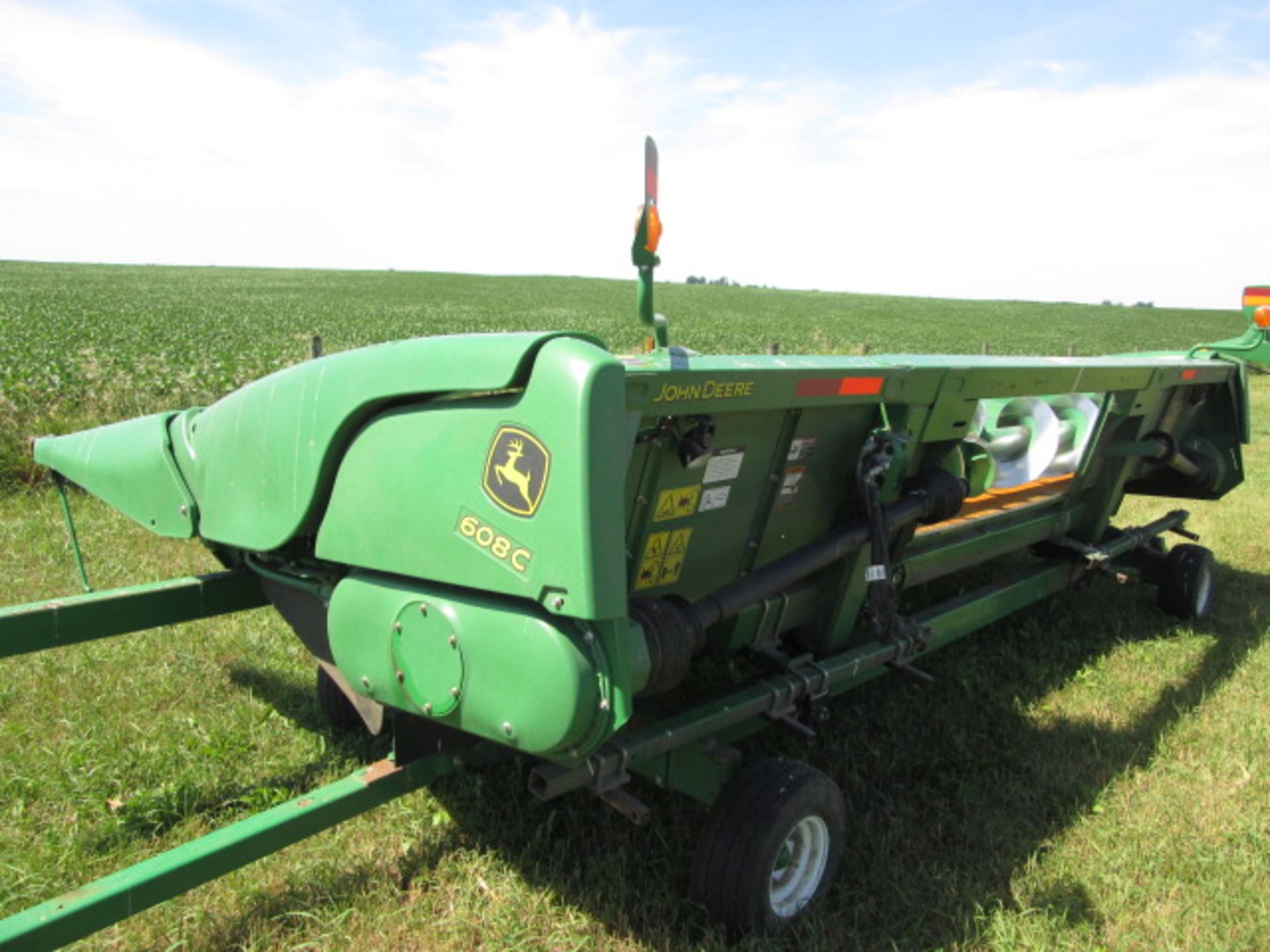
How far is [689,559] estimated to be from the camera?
2686 millimetres

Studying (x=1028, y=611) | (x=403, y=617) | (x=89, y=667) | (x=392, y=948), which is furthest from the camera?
(x=1028, y=611)

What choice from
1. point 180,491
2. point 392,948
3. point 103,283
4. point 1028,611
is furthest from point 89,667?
point 103,283

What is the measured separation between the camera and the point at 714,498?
259 centimetres

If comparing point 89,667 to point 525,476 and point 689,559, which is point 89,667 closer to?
point 689,559

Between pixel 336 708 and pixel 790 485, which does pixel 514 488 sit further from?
pixel 336 708

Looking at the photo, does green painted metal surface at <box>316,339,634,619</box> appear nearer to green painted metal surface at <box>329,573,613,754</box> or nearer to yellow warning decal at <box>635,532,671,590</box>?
green painted metal surface at <box>329,573,613,754</box>

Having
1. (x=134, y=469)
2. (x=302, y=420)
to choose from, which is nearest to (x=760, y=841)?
(x=302, y=420)

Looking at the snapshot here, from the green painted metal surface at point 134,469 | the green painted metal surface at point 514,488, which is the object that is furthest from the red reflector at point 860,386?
the green painted metal surface at point 134,469

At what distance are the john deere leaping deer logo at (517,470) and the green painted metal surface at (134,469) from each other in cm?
130

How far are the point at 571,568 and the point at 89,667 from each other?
3123 millimetres

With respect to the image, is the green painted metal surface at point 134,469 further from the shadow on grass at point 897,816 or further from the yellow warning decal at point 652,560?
the yellow warning decal at point 652,560

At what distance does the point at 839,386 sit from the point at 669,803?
1.52 meters

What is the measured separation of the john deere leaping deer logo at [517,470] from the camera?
1795 mm

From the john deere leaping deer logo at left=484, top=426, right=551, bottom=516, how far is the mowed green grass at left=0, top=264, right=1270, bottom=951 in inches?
52.6
